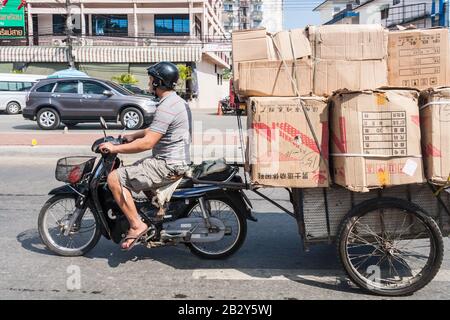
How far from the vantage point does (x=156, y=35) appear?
42.3 metres

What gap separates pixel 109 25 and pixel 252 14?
74767mm

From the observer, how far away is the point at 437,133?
145 inches

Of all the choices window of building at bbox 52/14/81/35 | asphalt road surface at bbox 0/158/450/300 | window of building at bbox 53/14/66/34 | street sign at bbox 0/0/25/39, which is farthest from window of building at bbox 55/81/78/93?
window of building at bbox 53/14/66/34

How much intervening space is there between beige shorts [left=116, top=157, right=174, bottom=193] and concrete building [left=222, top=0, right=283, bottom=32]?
96.1m

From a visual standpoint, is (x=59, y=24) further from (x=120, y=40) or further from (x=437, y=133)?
(x=437, y=133)

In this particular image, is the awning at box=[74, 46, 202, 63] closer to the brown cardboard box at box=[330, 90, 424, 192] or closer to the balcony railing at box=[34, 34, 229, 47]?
the balcony railing at box=[34, 34, 229, 47]

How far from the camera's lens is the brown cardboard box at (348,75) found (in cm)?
389

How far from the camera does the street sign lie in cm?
4000

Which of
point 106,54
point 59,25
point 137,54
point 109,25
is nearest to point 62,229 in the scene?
point 137,54
